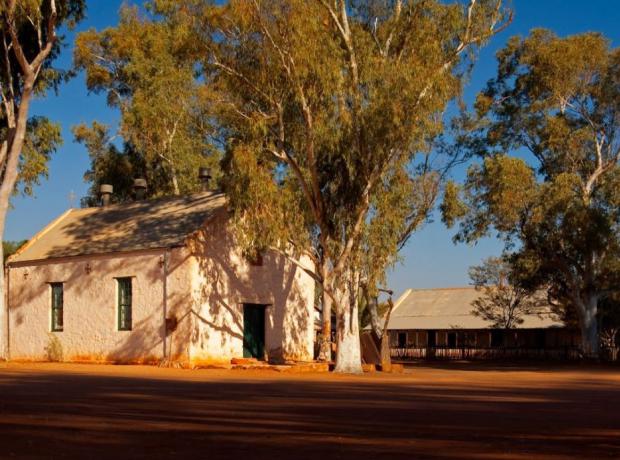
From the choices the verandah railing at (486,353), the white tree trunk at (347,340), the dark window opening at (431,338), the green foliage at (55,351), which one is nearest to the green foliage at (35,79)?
the green foliage at (55,351)

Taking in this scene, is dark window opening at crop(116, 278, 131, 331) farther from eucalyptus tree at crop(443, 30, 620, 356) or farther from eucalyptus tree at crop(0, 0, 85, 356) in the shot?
eucalyptus tree at crop(443, 30, 620, 356)

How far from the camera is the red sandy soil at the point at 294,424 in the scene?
320 inches

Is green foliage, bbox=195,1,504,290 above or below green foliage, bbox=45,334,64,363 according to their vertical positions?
above

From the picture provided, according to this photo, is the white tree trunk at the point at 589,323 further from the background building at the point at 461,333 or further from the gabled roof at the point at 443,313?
the gabled roof at the point at 443,313

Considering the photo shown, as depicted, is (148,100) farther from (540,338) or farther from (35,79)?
(540,338)

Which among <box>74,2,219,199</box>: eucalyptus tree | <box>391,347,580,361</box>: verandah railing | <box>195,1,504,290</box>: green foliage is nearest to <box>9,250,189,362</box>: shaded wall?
<box>195,1,504,290</box>: green foliage

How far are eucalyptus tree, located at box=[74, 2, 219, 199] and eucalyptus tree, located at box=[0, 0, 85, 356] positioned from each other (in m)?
8.35

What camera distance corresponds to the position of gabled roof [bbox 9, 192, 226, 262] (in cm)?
3170

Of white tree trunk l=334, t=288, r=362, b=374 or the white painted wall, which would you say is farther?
the white painted wall

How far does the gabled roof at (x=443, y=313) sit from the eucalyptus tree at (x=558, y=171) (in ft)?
35.0

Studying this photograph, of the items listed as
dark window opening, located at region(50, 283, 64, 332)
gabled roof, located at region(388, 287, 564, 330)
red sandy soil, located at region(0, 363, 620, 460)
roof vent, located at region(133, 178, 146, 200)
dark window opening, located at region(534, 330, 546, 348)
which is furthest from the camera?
gabled roof, located at region(388, 287, 564, 330)

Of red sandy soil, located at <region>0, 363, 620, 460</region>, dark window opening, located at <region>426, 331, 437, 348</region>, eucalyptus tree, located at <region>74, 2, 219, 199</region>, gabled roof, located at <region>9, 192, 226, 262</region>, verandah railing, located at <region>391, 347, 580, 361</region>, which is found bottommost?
verandah railing, located at <region>391, 347, 580, 361</region>

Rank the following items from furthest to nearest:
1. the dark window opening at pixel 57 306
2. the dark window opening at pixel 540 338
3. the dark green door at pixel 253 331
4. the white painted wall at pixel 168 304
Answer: the dark window opening at pixel 540 338 < the dark window opening at pixel 57 306 < the dark green door at pixel 253 331 < the white painted wall at pixel 168 304

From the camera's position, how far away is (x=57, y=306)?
3450cm
